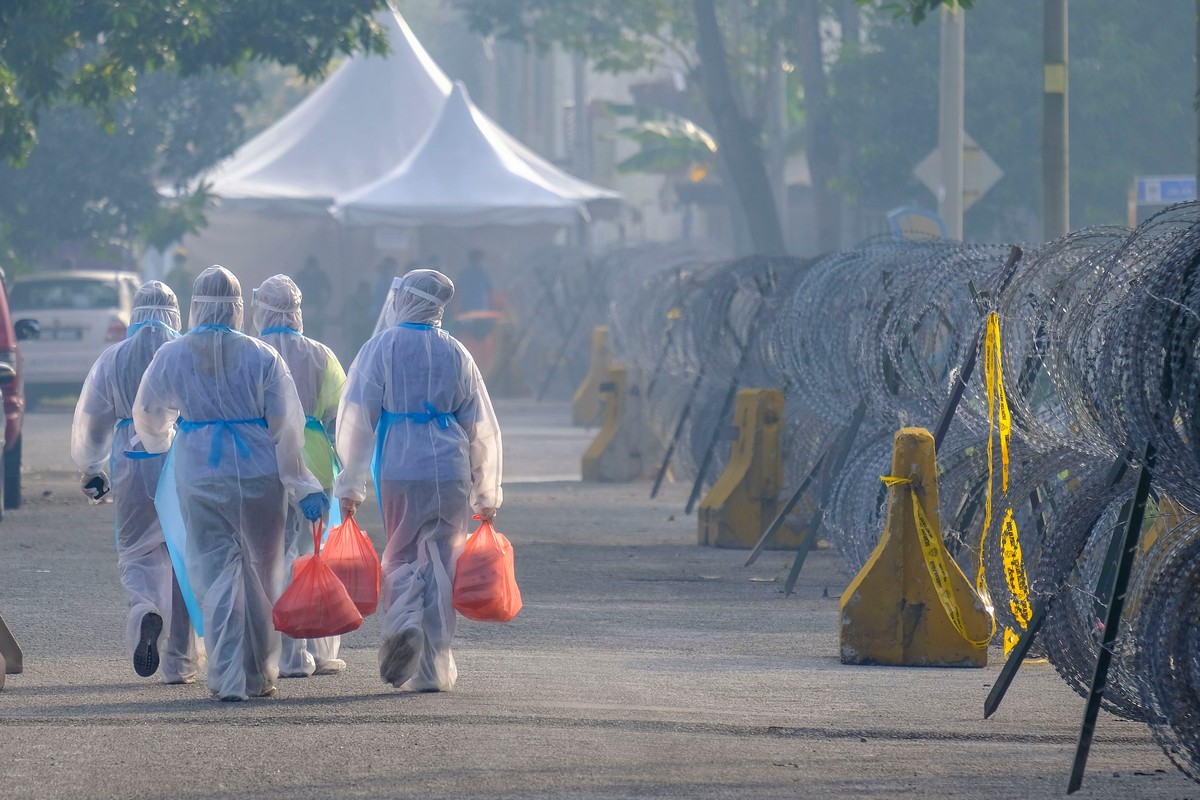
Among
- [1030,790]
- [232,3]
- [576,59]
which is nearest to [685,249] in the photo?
[232,3]

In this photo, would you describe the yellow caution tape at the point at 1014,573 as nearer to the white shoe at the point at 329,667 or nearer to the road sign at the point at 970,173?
the white shoe at the point at 329,667

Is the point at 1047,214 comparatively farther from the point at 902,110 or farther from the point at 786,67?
the point at 786,67

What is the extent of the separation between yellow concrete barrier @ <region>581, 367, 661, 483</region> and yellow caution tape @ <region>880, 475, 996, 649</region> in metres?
10.0

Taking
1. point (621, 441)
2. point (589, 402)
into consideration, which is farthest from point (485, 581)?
point (589, 402)

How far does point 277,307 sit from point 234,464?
4.67 feet

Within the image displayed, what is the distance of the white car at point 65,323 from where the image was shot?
26.8 metres

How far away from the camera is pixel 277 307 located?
32.2 ft

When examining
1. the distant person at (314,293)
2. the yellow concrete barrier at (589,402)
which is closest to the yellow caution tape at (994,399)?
the yellow concrete barrier at (589,402)

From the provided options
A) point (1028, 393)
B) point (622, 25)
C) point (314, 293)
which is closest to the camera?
point (1028, 393)

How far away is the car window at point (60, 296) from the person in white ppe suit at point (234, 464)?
62.3 feet

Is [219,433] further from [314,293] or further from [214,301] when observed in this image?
[314,293]

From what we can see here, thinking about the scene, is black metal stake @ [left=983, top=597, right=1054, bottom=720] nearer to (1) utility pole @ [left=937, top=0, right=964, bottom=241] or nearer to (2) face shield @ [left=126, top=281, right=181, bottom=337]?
(2) face shield @ [left=126, top=281, right=181, bottom=337]

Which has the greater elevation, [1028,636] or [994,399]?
[994,399]

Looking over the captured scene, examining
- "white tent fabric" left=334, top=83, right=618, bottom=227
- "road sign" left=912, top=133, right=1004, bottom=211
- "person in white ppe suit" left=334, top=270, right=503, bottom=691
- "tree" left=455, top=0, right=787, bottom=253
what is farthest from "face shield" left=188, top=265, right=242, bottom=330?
"tree" left=455, top=0, right=787, bottom=253
